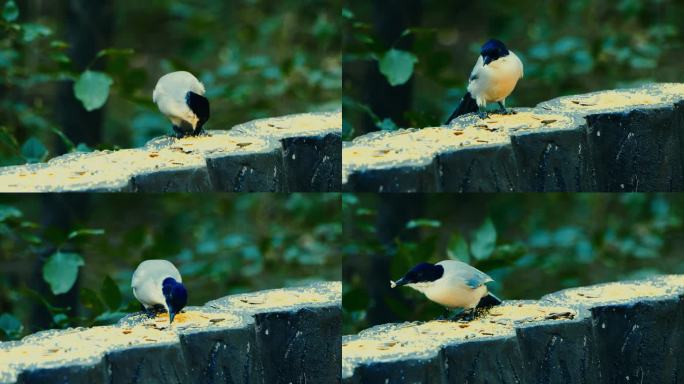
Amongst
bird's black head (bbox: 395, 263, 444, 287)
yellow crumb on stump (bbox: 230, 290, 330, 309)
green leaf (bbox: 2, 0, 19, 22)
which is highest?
green leaf (bbox: 2, 0, 19, 22)

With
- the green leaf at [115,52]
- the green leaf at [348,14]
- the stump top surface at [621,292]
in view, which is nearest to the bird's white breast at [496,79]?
the green leaf at [348,14]

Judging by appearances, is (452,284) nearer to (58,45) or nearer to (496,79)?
(496,79)

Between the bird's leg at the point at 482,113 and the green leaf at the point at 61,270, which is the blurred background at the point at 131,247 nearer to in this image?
the green leaf at the point at 61,270

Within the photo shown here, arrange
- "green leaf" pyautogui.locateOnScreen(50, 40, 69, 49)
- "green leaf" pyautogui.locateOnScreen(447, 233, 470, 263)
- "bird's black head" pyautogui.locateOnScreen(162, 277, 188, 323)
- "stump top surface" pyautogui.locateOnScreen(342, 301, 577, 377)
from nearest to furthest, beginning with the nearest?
"stump top surface" pyautogui.locateOnScreen(342, 301, 577, 377) → "bird's black head" pyautogui.locateOnScreen(162, 277, 188, 323) → "green leaf" pyautogui.locateOnScreen(447, 233, 470, 263) → "green leaf" pyautogui.locateOnScreen(50, 40, 69, 49)

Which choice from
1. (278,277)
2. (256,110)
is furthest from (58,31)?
(278,277)

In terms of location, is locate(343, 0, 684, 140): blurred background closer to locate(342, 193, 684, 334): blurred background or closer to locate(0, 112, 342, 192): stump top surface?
locate(0, 112, 342, 192): stump top surface

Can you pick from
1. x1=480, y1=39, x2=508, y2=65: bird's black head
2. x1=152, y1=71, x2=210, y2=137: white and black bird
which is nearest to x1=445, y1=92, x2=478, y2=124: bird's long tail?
x1=480, y1=39, x2=508, y2=65: bird's black head

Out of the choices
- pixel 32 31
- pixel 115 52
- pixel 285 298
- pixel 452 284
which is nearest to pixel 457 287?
pixel 452 284
